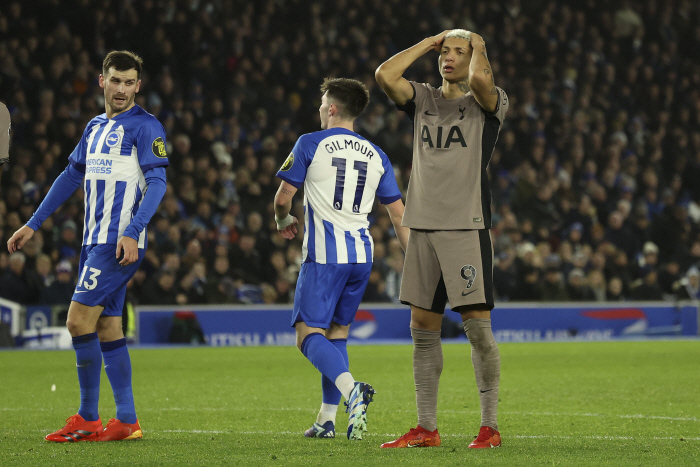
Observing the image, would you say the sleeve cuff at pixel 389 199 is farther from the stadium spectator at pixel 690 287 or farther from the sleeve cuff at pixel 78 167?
the stadium spectator at pixel 690 287

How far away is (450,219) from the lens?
509cm

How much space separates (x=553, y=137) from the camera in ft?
69.7

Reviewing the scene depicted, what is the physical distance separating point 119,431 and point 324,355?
4.12 ft

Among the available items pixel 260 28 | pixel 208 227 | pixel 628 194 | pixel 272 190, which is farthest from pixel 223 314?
pixel 628 194

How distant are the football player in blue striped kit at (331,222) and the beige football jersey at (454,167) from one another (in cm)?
54

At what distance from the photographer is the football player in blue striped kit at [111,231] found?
215 inches

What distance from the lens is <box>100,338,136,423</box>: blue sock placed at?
18.3 feet

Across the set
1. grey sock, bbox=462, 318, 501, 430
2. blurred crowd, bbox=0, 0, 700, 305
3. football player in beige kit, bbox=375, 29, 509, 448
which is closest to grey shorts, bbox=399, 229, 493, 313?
football player in beige kit, bbox=375, 29, 509, 448

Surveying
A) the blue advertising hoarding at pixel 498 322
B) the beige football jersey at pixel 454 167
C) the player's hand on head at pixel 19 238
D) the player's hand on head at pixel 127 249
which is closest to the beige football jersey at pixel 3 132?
the player's hand on head at pixel 127 249

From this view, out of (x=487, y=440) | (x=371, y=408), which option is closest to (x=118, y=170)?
(x=487, y=440)

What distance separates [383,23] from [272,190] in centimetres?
626

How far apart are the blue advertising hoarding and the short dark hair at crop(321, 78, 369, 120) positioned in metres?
8.98

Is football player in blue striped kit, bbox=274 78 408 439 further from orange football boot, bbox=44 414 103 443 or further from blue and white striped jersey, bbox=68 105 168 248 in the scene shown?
orange football boot, bbox=44 414 103 443

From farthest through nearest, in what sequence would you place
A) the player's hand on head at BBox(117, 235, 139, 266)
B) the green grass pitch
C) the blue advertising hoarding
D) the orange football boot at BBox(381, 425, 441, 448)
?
the blue advertising hoarding < the player's hand on head at BBox(117, 235, 139, 266) < the orange football boot at BBox(381, 425, 441, 448) < the green grass pitch
